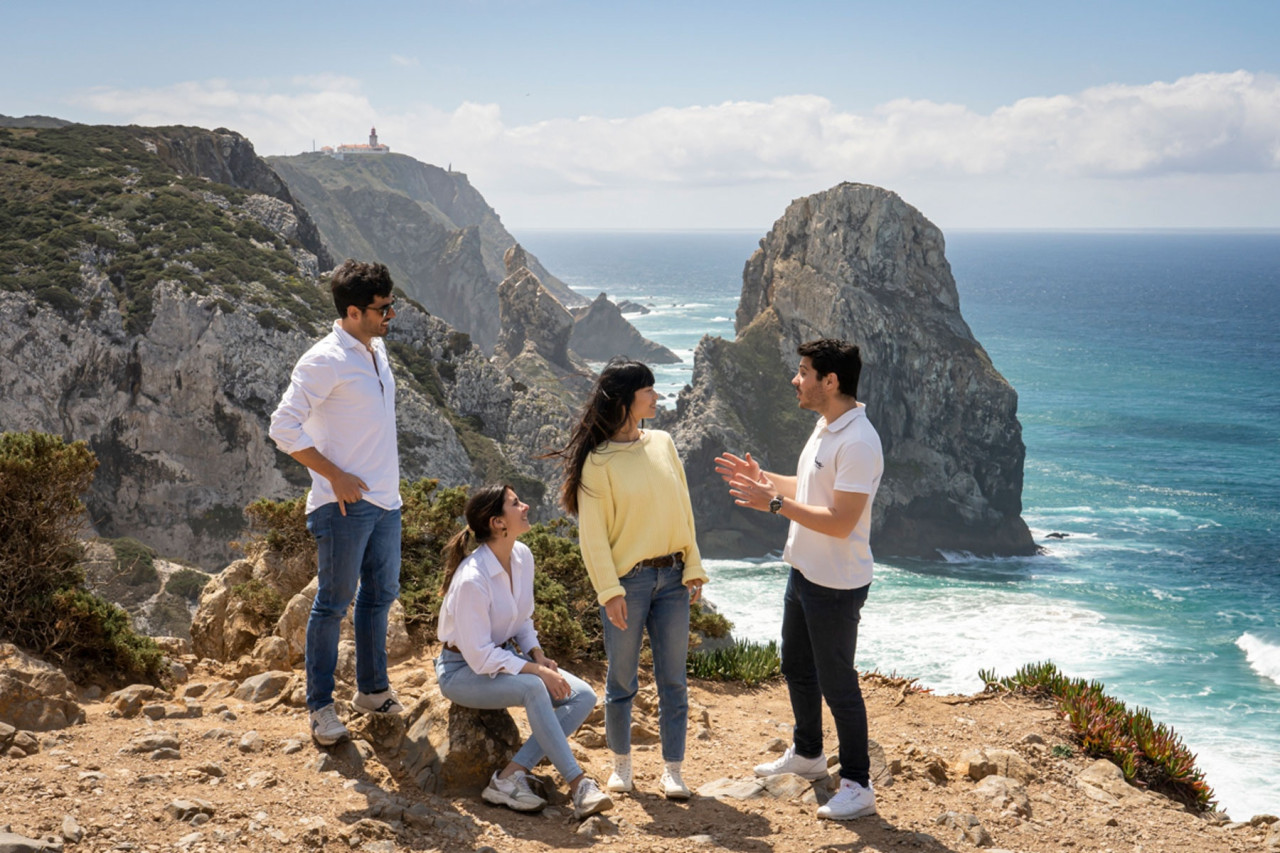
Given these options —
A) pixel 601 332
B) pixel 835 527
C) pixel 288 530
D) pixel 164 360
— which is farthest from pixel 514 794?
pixel 601 332

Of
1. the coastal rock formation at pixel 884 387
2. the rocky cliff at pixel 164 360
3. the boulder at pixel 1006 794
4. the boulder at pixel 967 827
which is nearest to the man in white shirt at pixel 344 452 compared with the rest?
the boulder at pixel 967 827

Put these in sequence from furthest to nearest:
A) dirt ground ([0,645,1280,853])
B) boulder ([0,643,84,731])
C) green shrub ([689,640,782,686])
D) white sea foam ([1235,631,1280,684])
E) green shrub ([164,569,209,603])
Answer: white sea foam ([1235,631,1280,684]) < green shrub ([164,569,209,603]) < green shrub ([689,640,782,686]) < boulder ([0,643,84,731]) < dirt ground ([0,645,1280,853])

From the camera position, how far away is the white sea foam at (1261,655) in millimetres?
32562

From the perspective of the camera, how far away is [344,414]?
201 inches

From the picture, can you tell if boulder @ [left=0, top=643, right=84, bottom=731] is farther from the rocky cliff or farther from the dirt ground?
the rocky cliff

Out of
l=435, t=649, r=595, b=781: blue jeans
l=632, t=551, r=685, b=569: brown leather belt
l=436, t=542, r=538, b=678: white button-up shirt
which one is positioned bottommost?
l=435, t=649, r=595, b=781: blue jeans

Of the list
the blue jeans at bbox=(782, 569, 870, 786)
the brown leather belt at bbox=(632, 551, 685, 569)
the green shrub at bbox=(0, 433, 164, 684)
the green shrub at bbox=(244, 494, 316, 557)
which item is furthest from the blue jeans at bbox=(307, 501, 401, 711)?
the green shrub at bbox=(244, 494, 316, 557)

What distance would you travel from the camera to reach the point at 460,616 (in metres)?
5.04

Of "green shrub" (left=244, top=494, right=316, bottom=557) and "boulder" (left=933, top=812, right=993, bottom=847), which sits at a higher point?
"green shrub" (left=244, top=494, right=316, bottom=557)

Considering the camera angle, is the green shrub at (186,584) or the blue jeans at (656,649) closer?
the blue jeans at (656,649)

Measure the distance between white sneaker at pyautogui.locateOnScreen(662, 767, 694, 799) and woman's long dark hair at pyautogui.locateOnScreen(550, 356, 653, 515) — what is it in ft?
5.18

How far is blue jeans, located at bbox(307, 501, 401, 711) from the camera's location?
5.12 m

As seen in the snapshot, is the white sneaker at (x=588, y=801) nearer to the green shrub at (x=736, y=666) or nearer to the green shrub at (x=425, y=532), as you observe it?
the green shrub at (x=425, y=532)

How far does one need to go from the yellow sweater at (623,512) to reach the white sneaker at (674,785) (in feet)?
3.86
